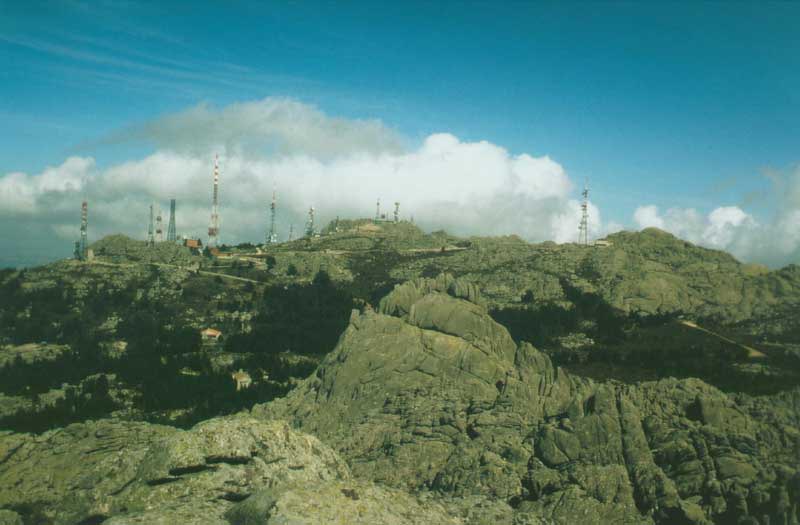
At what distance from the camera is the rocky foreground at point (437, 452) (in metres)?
22.0

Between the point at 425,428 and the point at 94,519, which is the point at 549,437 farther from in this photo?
the point at 94,519

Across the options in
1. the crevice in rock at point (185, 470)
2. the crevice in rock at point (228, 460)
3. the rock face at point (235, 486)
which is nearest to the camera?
the rock face at point (235, 486)

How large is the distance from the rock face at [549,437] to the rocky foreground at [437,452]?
122 millimetres

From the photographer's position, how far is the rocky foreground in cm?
2195

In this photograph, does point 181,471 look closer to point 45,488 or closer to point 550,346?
point 45,488

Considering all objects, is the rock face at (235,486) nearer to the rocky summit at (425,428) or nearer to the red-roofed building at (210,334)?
the rocky summit at (425,428)

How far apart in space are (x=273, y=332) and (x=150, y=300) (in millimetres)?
56051

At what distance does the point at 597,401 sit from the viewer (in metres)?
41.8

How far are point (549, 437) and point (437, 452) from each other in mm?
7303

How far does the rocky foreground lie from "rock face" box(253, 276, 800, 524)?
122mm

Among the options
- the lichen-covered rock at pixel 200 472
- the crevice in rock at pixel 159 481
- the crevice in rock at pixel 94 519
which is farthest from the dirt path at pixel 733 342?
the crevice in rock at pixel 94 519

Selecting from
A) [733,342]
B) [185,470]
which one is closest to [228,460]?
[185,470]

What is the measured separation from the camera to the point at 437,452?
4166 cm

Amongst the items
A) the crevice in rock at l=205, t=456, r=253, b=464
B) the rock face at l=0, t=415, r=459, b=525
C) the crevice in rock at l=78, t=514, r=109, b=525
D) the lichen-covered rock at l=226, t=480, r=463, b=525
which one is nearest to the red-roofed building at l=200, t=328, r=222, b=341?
the rock face at l=0, t=415, r=459, b=525
